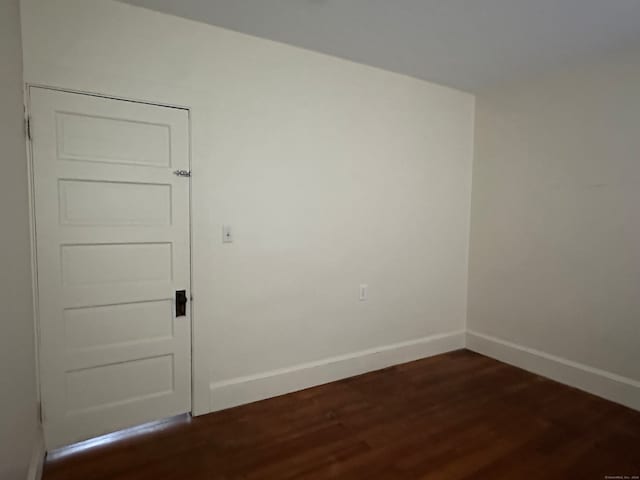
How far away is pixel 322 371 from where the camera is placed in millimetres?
3020

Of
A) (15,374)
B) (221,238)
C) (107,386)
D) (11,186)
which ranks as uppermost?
(11,186)

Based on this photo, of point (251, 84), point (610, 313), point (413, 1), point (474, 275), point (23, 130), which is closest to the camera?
point (23, 130)

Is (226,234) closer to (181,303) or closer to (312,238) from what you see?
(181,303)

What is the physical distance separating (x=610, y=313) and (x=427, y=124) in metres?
2.19

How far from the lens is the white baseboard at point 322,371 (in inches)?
104

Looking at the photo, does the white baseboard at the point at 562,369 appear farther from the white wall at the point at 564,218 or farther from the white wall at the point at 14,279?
the white wall at the point at 14,279

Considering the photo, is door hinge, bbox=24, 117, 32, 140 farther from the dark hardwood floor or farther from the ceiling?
the dark hardwood floor

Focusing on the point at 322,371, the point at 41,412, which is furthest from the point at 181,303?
the point at 322,371

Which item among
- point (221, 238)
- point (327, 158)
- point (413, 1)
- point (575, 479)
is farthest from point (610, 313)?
point (221, 238)

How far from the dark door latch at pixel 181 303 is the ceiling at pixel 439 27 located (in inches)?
70.1

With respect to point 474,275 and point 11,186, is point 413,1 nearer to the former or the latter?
point 11,186

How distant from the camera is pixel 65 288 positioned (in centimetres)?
211

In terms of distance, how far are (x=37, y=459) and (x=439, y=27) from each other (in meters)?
3.41

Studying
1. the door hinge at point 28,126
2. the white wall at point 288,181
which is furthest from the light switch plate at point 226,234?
the door hinge at point 28,126
